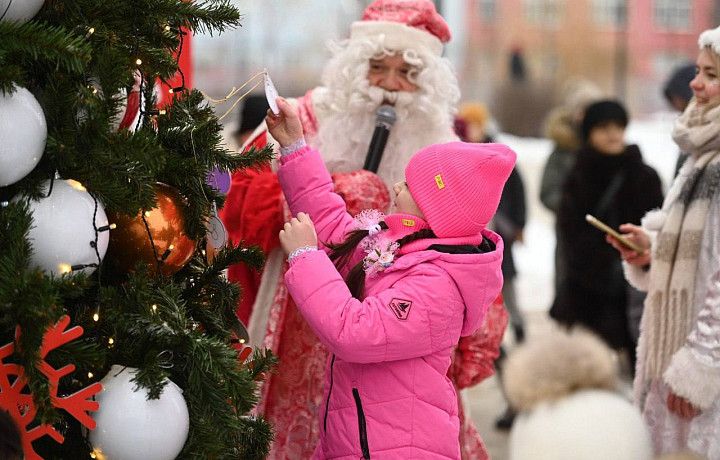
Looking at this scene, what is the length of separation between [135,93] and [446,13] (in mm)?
6637

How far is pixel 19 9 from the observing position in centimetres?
164

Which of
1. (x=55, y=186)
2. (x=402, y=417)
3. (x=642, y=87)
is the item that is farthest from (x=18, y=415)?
(x=642, y=87)

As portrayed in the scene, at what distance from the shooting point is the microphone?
2.95m

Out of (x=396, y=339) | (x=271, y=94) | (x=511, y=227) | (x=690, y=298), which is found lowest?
(x=511, y=227)

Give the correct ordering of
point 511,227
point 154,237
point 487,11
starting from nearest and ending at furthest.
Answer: point 154,237, point 511,227, point 487,11

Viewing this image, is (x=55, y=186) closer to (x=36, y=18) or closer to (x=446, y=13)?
(x=36, y=18)

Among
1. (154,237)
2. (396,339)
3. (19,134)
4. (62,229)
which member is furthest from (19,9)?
(396,339)

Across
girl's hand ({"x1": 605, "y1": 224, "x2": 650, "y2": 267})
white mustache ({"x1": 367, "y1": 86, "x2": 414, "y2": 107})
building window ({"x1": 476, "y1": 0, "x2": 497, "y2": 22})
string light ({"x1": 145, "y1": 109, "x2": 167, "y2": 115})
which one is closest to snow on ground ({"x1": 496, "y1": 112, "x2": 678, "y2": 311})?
building window ({"x1": 476, "y1": 0, "x2": 497, "y2": 22})

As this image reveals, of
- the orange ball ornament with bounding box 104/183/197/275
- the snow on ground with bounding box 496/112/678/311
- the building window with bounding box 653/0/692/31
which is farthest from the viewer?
the snow on ground with bounding box 496/112/678/311

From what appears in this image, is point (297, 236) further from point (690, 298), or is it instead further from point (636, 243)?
point (636, 243)

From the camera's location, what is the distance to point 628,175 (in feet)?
16.3

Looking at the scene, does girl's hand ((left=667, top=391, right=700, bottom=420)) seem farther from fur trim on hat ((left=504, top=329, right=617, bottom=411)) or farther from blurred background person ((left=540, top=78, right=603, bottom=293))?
blurred background person ((left=540, top=78, right=603, bottom=293))

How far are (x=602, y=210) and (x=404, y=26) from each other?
230cm

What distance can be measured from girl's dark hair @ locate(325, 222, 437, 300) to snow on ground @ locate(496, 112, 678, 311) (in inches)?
223
